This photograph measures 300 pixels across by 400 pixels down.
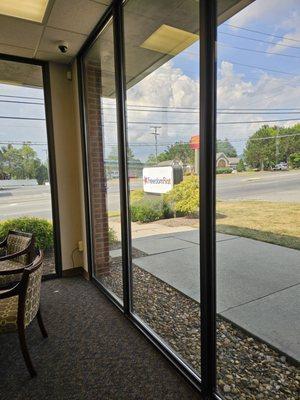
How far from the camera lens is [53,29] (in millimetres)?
2496

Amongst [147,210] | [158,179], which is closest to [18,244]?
[147,210]

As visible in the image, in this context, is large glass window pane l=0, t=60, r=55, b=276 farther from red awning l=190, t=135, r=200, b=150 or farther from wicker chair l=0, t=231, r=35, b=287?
red awning l=190, t=135, r=200, b=150

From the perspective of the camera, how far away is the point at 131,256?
261 cm

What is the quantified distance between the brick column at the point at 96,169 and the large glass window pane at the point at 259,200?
1.87 metres

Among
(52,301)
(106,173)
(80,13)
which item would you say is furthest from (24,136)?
(52,301)

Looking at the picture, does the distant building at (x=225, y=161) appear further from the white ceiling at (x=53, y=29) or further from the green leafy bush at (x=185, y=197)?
the white ceiling at (x=53, y=29)

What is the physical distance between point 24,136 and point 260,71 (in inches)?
117

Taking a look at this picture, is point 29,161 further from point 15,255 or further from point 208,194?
point 208,194

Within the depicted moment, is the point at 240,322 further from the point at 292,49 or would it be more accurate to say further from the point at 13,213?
the point at 13,213

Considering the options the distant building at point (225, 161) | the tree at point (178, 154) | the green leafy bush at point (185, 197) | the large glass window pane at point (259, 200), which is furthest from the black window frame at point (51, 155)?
the distant building at point (225, 161)

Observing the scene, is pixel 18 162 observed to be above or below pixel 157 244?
above

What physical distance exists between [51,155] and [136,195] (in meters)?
1.56

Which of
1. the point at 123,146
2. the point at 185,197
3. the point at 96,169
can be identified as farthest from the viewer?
the point at 96,169

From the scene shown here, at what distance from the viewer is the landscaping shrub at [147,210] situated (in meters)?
2.34
